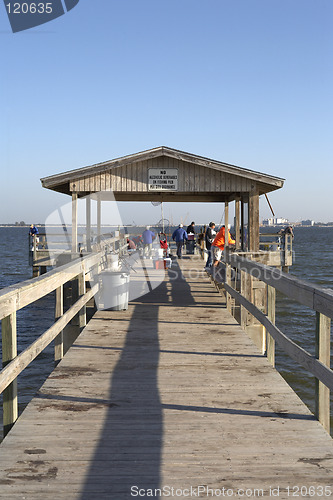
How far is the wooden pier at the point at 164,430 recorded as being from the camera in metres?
3.17

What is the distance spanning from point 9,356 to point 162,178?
9.10m

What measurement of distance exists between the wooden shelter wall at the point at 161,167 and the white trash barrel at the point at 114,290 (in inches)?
149

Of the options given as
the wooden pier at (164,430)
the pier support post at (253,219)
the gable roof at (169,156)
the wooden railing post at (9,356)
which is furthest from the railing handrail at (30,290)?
the pier support post at (253,219)

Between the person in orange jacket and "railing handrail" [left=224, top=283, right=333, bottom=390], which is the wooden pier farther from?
the person in orange jacket

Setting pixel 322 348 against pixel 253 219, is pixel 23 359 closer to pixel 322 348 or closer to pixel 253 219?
pixel 322 348

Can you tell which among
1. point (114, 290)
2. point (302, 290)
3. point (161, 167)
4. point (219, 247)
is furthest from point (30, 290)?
point (161, 167)

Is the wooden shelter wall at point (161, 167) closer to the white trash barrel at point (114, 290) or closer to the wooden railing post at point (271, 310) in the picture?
the white trash barrel at point (114, 290)

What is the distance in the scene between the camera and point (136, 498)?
2.99 metres

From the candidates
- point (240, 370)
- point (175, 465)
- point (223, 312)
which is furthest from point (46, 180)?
point (175, 465)

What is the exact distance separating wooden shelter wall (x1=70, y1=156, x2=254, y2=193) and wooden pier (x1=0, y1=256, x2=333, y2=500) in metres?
6.27

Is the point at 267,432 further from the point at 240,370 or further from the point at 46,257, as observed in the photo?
the point at 46,257

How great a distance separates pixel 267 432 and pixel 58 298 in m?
3.09

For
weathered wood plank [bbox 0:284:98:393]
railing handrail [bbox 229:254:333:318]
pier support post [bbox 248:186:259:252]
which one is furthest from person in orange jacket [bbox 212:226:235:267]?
weathered wood plank [bbox 0:284:98:393]

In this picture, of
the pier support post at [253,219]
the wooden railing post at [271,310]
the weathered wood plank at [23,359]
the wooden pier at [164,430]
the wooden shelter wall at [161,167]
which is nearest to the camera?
the wooden pier at [164,430]
